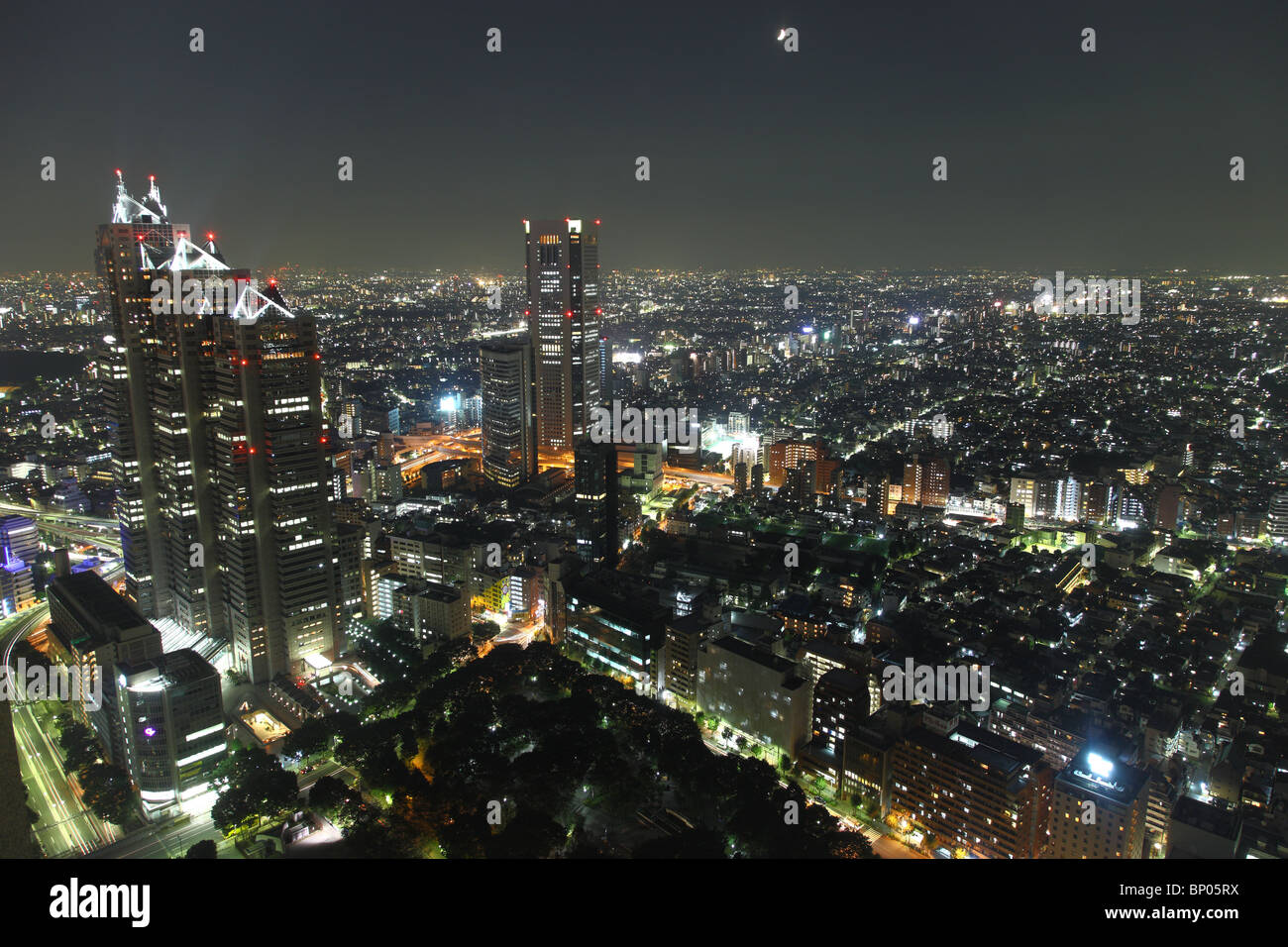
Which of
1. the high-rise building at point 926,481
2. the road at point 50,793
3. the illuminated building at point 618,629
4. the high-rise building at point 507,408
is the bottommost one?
the road at point 50,793

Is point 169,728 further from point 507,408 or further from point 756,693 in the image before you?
point 507,408

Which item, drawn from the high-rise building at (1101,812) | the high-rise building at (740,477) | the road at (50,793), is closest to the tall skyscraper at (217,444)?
the road at (50,793)

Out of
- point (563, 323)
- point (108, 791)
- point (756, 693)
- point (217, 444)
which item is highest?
point (563, 323)

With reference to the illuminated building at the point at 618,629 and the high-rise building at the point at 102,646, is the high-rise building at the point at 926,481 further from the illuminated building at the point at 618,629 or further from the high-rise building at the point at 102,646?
the high-rise building at the point at 102,646

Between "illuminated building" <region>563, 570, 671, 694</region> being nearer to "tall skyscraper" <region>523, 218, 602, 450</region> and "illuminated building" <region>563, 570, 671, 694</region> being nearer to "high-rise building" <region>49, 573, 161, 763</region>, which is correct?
"high-rise building" <region>49, 573, 161, 763</region>

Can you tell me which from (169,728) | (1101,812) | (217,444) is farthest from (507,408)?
(1101,812)
